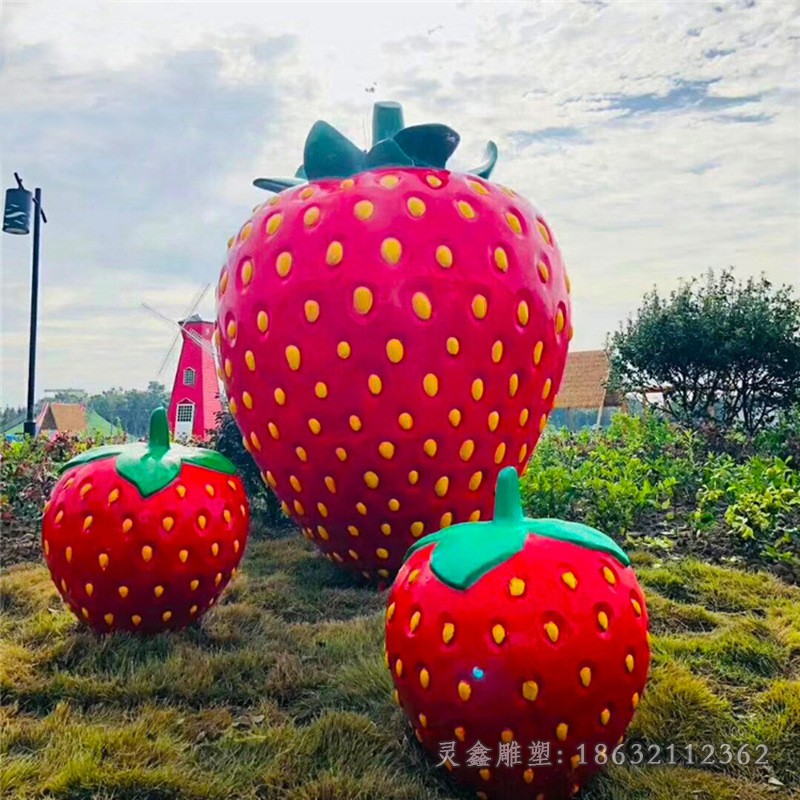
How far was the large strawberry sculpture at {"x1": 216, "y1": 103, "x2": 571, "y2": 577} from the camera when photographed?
10.7 feet

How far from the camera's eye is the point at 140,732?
251 cm

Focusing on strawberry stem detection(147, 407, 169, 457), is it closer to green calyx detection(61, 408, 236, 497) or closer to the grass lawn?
green calyx detection(61, 408, 236, 497)

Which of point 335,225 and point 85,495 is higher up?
point 335,225

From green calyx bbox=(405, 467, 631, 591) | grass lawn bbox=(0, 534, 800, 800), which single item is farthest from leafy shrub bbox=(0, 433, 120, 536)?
green calyx bbox=(405, 467, 631, 591)

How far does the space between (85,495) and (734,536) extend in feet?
12.1

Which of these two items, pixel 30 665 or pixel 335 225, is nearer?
pixel 30 665

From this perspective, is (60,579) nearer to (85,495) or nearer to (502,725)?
(85,495)

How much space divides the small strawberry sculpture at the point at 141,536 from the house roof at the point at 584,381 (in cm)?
1521

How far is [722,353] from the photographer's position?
973 cm

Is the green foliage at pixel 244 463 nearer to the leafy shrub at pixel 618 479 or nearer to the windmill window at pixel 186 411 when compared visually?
the leafy shrub at pixel 618 479

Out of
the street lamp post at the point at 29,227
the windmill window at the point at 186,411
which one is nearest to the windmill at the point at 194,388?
the windmill window at the point at 186,411

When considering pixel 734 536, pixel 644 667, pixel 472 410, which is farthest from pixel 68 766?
pixel 734 536

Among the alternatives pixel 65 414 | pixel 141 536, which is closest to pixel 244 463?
pixel 141 536

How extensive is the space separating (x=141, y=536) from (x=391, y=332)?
4.08 ft
